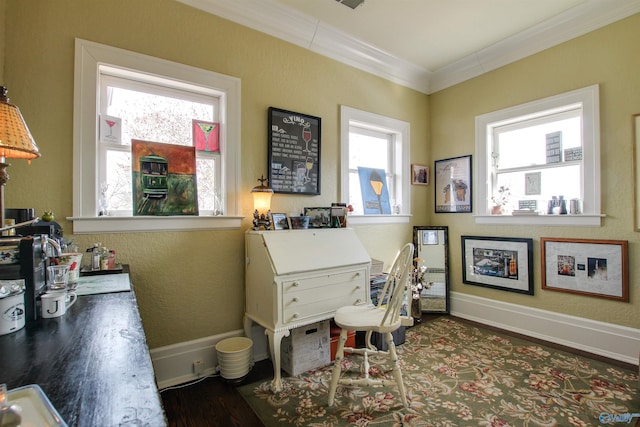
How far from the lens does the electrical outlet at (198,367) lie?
2158mm

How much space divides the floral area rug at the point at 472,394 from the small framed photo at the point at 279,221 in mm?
1079

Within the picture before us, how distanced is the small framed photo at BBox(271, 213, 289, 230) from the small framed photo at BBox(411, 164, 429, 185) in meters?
1.91

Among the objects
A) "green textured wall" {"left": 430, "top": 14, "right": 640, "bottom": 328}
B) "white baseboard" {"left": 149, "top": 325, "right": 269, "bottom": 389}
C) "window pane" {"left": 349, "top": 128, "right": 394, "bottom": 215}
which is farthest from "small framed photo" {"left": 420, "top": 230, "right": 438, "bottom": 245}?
"white baseboard" {"left": 149, "top": 325, "right": 269, "bottom": 389}

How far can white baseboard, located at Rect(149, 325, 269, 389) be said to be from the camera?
2059mm

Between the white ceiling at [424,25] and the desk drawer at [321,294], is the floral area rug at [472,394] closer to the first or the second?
the desk drawer at [321,294]

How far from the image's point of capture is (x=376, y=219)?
328 cm

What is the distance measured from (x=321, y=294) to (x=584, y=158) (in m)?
2.51

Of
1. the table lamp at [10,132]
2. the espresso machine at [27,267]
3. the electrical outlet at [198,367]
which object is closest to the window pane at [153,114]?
the table lamp at [10,132]

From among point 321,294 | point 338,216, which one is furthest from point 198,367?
point 338,216

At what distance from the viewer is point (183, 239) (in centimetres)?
216

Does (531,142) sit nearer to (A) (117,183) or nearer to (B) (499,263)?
(B) (499,263)

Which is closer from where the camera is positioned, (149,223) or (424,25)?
(149,223)

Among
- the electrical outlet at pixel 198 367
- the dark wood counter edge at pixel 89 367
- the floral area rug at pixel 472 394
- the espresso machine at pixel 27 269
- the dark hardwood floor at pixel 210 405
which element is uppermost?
the espresso machine at pixel 27 269

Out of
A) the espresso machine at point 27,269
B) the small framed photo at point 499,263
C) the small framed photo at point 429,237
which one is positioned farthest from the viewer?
the small framed photo at point 429,237
